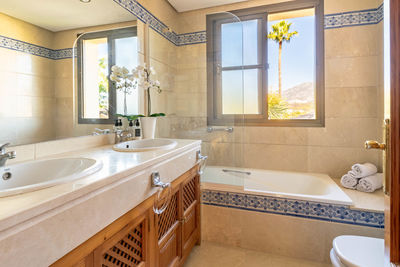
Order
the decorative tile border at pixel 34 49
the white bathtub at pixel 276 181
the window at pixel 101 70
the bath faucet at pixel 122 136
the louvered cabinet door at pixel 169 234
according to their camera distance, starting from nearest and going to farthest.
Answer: the decorative tile border at pixel 34 49 → the louvered cabinet door at pixel 169 234 → the window at pixel 101 70 → the bath faucet at pixel 122 136 → the white bathtub at pixel 276 181

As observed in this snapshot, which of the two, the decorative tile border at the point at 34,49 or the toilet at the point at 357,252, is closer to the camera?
the decorative tile border at the point at 34,49

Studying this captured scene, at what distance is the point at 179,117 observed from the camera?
8.42 ft

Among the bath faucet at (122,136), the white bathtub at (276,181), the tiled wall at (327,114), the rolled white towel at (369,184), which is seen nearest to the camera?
the bath faucet at (122,136)

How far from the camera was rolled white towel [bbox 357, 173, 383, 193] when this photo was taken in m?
2.04

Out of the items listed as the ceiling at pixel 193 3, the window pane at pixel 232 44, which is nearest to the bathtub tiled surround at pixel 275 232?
the window pane at pixel 232 44

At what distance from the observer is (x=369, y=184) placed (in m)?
2.04

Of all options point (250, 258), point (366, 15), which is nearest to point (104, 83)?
point (250, 258)

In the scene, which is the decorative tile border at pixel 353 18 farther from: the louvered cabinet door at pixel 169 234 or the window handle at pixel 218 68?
the louvered cabinet door at pixel 169 234

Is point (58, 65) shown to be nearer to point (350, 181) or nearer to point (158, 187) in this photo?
point (158, 187)

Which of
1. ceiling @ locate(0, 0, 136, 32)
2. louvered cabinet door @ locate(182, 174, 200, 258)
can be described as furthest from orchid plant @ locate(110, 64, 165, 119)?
louvered cabinet door @ locate(182, 174, 200, 258)

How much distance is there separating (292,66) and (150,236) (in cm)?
238

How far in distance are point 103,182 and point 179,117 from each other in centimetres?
181

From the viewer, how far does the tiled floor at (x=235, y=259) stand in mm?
1763

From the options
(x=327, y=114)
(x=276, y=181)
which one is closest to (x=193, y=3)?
(x=327, y=114)
